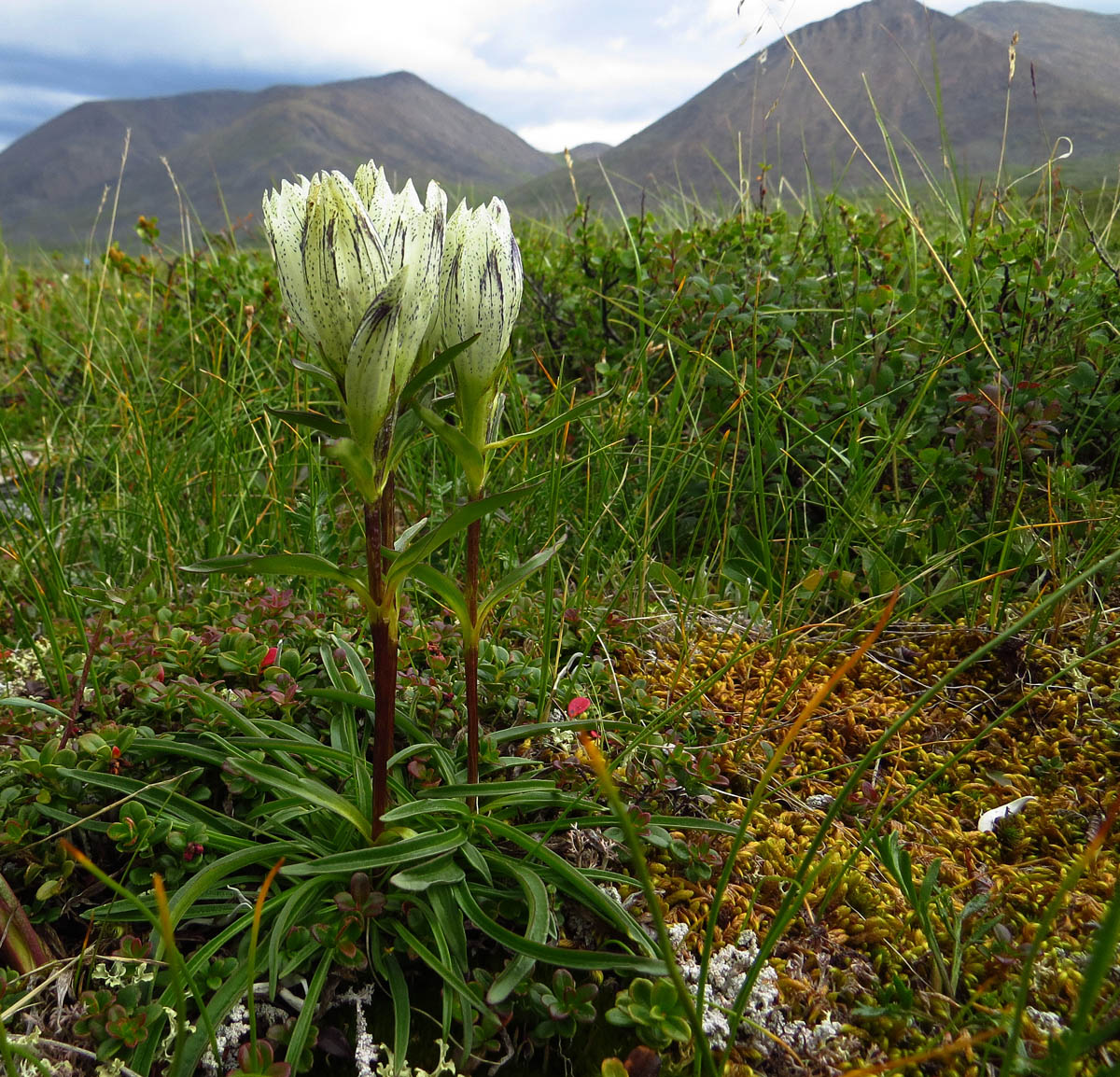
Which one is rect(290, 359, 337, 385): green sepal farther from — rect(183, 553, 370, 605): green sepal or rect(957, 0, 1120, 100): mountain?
rect(957, 0, 1120, 100): mountain

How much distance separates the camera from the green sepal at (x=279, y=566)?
4.17 feet

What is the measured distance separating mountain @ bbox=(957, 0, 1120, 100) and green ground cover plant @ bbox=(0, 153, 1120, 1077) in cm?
9838

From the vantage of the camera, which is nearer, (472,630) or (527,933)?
(527,933)

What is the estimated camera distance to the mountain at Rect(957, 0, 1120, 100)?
80875mm

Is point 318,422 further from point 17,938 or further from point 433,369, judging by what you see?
point 17,938

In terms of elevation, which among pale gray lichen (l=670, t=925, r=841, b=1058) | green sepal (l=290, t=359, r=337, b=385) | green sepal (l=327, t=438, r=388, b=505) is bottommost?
pale gray lichen (l=670, t=925, r=841, b=1058)

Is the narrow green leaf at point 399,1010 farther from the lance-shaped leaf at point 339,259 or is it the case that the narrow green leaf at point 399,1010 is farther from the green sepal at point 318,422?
the lance-shaped leaf at point 339,259

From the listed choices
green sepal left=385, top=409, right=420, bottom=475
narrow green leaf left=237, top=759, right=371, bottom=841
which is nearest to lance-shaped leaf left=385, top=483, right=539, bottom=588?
green sepal left=385, top=409, right=420, bottom=475

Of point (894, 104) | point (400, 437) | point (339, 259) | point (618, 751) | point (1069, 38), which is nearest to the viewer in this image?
point (339, 259)

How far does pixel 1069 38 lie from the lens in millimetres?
93188

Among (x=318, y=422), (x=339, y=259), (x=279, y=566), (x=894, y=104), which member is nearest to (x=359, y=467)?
(x=318, y=422)

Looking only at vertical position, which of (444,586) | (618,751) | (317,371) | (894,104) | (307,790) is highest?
(894,104)

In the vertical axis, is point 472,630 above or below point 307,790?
above

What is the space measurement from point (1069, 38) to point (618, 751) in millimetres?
122378
